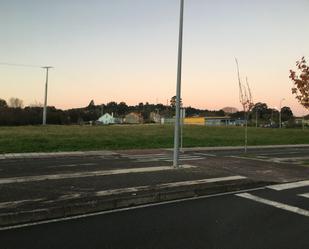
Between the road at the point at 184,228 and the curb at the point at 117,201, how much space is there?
43cm

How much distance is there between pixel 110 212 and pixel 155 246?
2282 millimetres

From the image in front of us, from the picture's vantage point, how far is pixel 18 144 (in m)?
26.0

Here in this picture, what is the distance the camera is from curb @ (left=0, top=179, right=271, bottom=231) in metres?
7.29

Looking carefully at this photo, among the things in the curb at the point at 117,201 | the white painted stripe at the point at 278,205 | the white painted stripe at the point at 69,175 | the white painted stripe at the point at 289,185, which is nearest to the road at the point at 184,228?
the white painted stripe at the point at 278,205

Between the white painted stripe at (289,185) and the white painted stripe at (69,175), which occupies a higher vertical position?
the white painted stripe at (289,185)

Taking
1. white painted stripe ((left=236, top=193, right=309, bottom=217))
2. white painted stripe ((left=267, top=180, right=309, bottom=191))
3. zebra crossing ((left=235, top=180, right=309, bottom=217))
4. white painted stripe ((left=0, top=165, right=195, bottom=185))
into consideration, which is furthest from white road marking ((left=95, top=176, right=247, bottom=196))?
white painted stripe ((left=0, top=165, right=195, bottom=185))

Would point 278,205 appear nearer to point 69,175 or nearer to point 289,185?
point 289,185

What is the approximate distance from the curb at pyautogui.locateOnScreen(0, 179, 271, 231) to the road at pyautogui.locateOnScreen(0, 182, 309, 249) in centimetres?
43

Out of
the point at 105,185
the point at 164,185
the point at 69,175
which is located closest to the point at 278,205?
the point at 164,185

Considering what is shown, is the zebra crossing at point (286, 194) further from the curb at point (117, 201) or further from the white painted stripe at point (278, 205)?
the curb at point (117, 201)

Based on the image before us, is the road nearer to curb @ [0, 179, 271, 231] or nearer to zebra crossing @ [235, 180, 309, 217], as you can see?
zebra crossing @ [235, 180, 309, 217]

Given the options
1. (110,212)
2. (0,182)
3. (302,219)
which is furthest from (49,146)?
(302,219)

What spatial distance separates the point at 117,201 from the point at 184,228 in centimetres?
212

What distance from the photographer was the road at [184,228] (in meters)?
5.92
